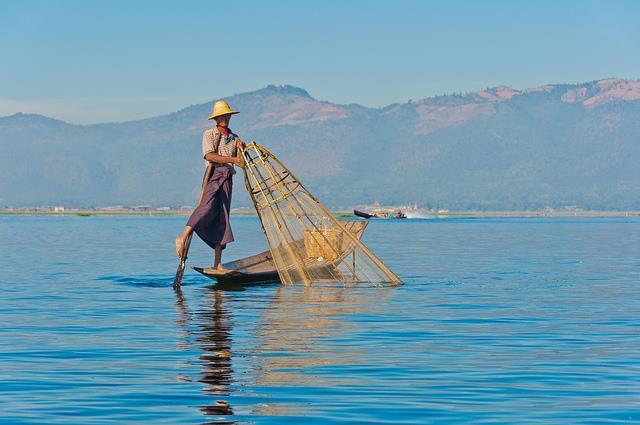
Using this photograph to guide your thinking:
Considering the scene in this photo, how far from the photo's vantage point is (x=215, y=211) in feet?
82.1

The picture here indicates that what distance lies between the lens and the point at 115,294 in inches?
1007

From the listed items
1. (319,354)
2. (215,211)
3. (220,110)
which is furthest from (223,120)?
(319,354)

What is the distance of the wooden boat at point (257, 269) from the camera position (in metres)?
25.3

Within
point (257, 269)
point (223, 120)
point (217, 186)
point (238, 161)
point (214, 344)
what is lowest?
point (214, 344)

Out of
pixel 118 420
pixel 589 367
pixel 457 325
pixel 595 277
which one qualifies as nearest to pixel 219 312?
pixel 457 325

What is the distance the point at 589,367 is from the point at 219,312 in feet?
26.3

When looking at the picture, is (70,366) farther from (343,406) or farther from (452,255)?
(452,255)


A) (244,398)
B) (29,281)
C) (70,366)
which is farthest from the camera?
(29,281)

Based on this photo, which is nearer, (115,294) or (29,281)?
(115,294)

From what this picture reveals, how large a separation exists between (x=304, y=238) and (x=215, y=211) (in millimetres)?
3026

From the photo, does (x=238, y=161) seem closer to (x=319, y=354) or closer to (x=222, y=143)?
(x=222, y=143)

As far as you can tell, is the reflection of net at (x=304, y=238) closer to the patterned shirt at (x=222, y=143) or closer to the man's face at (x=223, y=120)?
the patterned shirt at (x=222, y=143)

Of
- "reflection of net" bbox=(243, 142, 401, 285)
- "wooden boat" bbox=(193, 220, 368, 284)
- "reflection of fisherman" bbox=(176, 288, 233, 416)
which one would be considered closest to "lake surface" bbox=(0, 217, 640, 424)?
"reflection of fisherman" bbox=(176, 288, 233, 416)

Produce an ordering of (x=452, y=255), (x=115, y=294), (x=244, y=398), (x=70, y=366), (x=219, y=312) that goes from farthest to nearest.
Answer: (x=452, y=255) < (x=115, y=294) < (x=219, y=312) < (x=70, y=366) < (x=244, y=398)
